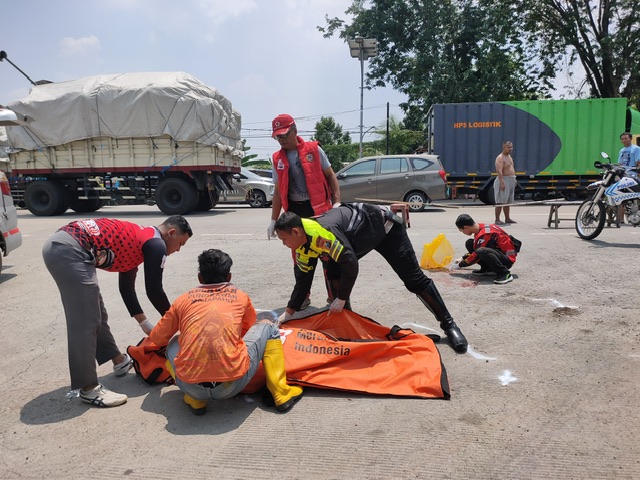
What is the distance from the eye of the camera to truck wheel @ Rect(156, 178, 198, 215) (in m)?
14.4

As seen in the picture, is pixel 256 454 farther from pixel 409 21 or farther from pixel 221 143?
→ pixel 409 21

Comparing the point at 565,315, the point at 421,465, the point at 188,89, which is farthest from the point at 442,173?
the point at 421,465

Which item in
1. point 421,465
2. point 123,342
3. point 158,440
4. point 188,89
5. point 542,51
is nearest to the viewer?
point 421,465

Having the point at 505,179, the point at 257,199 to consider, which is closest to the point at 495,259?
the point at 505,179

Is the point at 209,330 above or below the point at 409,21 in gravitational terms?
below

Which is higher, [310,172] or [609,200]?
[310,172]

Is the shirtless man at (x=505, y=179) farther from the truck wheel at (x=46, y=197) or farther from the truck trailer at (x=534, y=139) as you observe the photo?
the truck wheel at (x=46, y=197)

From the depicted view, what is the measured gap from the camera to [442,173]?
46.1 ft

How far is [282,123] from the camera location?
14.9ft

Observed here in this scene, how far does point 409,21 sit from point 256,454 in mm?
23840

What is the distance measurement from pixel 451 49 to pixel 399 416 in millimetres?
22698

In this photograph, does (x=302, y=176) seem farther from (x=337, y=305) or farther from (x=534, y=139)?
(x=534, y=139)

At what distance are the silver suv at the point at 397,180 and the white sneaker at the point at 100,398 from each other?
11.2m

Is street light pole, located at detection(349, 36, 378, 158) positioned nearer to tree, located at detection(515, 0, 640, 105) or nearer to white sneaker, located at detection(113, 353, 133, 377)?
tree, located at detection(515, 0, 640, 105)
